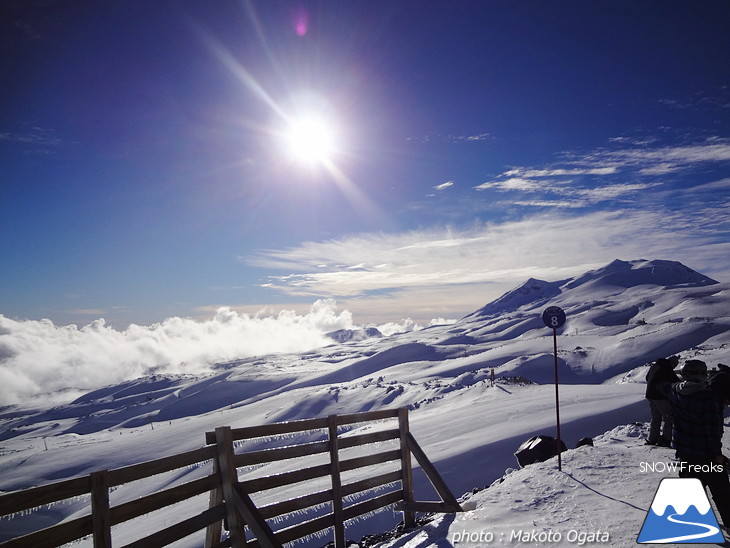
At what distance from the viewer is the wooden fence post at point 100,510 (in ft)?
14.4

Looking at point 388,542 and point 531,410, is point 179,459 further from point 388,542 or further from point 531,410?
point 531,410

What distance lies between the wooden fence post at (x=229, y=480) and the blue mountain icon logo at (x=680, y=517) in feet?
15.7

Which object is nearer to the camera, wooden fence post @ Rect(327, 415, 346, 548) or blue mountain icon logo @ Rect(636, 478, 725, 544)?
blue mountain icon logo @ Rect(636, 478, 725, 544)

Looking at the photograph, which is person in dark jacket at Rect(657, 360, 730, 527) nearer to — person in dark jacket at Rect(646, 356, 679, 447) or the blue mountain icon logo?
the blue mountain icon logo

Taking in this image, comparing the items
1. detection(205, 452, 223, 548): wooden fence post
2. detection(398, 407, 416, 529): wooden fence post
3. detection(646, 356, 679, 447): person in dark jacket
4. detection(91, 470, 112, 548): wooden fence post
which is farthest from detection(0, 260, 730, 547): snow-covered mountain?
detection(91, 470, 112, 548): wooden fence post

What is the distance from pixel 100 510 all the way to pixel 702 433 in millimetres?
6629

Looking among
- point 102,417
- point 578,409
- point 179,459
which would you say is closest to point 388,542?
point 179,459

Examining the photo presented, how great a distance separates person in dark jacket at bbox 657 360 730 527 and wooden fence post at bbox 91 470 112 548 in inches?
252

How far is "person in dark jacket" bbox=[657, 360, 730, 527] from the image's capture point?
486 centimetres

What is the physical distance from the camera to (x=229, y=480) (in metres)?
5.60

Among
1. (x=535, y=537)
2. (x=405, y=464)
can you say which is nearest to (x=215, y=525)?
(x=405, y=464)

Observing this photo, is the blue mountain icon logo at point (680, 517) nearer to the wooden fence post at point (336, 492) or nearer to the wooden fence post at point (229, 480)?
the wooden fence post at point (336, 492)

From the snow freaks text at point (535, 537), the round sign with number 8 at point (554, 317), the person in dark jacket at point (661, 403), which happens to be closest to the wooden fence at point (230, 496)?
the snow freaks text at point (535, 537)

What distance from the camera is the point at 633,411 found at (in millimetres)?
16891
